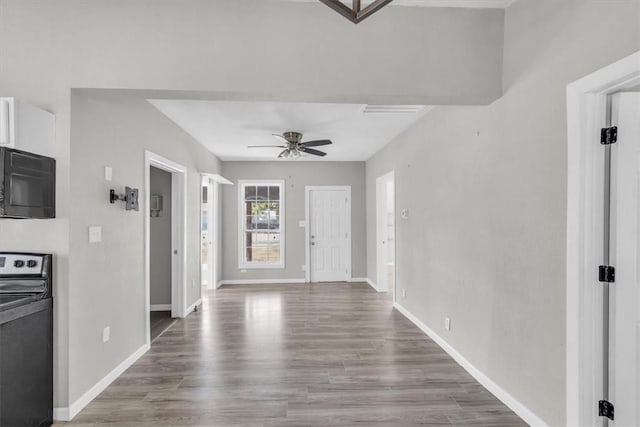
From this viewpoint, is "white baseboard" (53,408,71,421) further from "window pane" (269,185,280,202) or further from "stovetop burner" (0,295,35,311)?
"window pane" (269,185,280,202)

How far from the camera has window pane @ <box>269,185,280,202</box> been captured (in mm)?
7391

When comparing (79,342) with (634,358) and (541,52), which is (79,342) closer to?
(634,358)

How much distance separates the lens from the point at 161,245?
17.1 feet

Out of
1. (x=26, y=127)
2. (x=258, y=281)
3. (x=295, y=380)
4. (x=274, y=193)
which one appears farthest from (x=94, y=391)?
(x=274, y=193)

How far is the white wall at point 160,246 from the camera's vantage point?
5184 millimetres

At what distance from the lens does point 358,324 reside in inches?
176

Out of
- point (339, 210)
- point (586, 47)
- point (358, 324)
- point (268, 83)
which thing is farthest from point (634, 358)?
point (339, 210)

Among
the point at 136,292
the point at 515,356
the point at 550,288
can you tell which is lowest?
the point at 515,356

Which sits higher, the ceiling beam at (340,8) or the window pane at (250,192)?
the ceiling beam at (340,8)

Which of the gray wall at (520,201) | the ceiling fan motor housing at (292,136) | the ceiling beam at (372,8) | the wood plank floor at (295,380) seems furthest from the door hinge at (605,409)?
the ceiling fan motor housing at (292,136)

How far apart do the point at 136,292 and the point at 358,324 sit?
2627 mm

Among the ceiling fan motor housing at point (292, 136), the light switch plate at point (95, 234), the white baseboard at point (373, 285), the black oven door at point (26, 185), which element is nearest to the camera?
the black oven door at point (26, 185)

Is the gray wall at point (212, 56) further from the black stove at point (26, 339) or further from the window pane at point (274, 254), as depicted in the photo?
the window pane at point (274, 254)

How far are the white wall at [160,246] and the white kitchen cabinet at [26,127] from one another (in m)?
2.92
